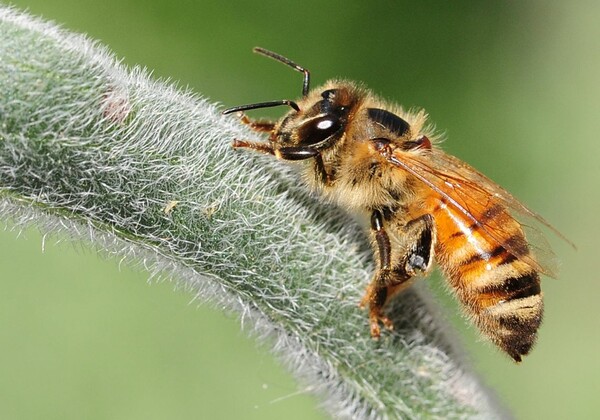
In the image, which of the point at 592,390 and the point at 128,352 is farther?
the point at 592,390

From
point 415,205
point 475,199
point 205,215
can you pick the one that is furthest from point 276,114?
point 205,215

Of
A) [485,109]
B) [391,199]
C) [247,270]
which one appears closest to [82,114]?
[247,270]

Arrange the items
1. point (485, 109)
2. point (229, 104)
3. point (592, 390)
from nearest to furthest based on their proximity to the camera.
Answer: point (592, 390) → point (229, 104) → point (485, 109)

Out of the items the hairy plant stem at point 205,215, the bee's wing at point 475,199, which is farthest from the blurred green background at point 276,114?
the bee's wing at point 475,199

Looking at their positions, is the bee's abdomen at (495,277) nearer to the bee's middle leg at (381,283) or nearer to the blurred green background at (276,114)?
the bee's middle leg at (381,283)

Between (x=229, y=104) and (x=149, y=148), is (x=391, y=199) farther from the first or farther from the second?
(x=229, y=104)

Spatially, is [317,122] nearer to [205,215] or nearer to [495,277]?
[205,215]
